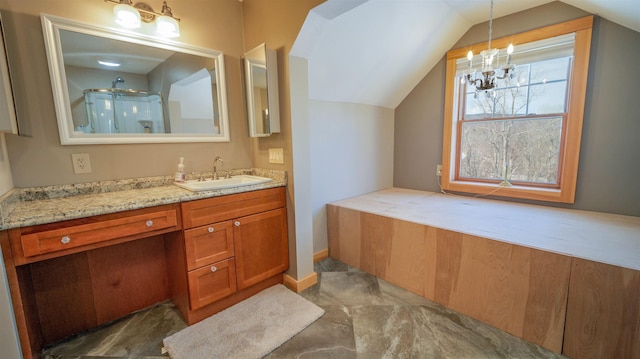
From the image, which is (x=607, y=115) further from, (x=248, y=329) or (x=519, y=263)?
(x=248, y=329)

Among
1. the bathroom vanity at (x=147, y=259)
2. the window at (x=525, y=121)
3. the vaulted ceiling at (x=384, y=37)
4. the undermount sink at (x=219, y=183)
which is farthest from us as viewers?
the window at (x=525, y=121)

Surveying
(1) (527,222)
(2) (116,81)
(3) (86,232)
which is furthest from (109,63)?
(1) (527,222)

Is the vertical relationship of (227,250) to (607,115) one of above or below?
below

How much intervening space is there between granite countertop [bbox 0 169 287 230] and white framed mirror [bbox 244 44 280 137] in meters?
0.46

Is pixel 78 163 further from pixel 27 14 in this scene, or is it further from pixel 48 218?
pixel 27 14

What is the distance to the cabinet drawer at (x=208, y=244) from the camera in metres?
1.58

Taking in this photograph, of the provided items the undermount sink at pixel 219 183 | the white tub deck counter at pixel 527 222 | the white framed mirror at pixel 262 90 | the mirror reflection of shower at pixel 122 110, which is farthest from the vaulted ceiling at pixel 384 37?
the white tub deck counter at pixel 527 222

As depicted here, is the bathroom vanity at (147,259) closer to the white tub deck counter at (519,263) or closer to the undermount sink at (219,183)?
the undermount sink at (219,183)

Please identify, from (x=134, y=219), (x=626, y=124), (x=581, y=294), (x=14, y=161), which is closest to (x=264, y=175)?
(x=134, y=219)

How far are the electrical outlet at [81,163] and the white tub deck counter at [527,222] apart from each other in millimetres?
1921

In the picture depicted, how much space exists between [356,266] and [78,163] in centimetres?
223

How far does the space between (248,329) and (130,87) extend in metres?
1.77

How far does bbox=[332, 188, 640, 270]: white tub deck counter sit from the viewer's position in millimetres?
1446

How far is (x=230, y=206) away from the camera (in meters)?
1.74
